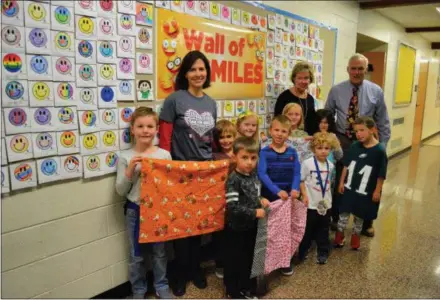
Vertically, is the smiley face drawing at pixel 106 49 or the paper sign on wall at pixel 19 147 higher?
the smiley face drawing at pixel 106 49

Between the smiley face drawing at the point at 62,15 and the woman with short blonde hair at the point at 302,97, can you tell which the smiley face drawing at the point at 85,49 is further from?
the woman with short blonde hair at the point at 302,97

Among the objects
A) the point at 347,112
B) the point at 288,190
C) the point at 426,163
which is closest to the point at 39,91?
the point at 288,190

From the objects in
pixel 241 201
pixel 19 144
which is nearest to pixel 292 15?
pixel 241 201

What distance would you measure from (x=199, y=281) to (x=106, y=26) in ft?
5.47

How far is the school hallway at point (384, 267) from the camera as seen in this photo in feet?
7.54

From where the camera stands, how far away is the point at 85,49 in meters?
1.83

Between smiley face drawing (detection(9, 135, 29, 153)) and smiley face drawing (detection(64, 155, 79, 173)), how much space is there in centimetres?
22

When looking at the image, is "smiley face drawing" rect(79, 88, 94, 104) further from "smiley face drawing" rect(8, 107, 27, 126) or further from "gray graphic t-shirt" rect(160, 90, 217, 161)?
"gray graphic t-shirt" rect(160, 90, 217, 161)

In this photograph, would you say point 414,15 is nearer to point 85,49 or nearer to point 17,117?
point 85,49

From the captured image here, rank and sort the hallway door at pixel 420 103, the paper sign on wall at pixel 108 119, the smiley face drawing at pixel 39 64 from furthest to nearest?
the hallway door at pixel 420 103 → the paper sign on wall at pixel 108 119 → the smiley face drawing at pixel 39 64

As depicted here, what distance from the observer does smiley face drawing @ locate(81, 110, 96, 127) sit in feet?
6.16

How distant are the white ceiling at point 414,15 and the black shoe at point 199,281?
4.97 metres

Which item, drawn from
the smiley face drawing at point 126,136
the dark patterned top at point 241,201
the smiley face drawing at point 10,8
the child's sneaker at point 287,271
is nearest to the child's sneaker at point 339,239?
the child's sneaker at point 287,271

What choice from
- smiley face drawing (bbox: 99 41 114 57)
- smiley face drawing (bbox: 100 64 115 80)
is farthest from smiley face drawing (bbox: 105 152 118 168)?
smiley face drawing (bbox: 99 41 114 57)
